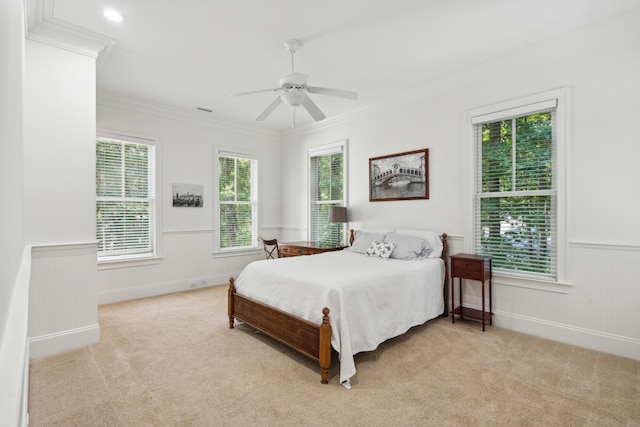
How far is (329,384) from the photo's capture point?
2402 millimetres

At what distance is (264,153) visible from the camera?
6227 mm

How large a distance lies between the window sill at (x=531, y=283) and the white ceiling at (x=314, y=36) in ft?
7.67

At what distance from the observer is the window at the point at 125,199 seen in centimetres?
443

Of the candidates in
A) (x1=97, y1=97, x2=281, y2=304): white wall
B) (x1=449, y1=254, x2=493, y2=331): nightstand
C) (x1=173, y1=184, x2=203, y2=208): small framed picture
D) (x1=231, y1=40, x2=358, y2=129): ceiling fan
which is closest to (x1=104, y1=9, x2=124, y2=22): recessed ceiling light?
(x1=231, y1=40, x2=358, y2=129): ceiling fan

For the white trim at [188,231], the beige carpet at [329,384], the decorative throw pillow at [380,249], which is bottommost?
the beige carpet at [329,384]

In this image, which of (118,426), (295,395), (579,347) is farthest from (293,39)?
(579,347)

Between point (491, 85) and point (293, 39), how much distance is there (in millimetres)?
2238

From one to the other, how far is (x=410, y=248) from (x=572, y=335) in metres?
1.70

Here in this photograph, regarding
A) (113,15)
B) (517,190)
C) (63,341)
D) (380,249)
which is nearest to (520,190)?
(517,190)

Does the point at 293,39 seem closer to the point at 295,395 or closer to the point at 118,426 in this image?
the point at 295,395

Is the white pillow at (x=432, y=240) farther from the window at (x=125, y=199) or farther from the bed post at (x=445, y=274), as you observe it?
the window at (x=125, y=199)

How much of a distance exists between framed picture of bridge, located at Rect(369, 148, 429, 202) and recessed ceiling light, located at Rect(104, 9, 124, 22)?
3314 mm

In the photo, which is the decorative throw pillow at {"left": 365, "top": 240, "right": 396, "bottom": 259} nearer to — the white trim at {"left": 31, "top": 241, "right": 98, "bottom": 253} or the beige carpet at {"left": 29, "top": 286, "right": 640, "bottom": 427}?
the beige carpet at {"left": 29, "top": 286, "right": 640, "bottom": 427}

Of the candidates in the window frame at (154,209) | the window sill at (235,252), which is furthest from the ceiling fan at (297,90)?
the window sill at (235,252)
